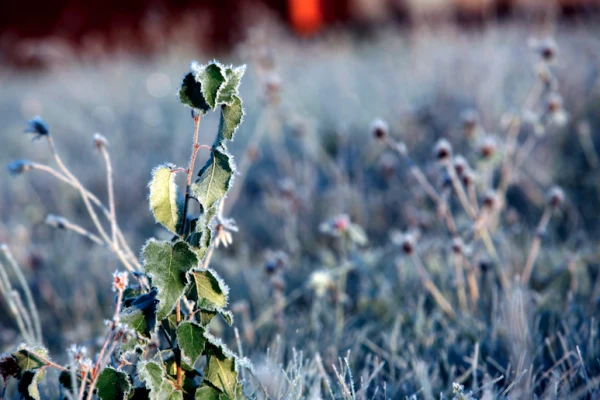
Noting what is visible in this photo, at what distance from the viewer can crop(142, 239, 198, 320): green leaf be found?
922 millimetres

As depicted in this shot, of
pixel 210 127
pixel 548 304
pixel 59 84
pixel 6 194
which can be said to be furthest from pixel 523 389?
pixel 59 84

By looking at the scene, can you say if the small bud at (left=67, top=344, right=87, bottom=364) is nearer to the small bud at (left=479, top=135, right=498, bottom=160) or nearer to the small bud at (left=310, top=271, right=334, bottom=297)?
the small bud at (left=310, top=271, right=334, bottom=297)

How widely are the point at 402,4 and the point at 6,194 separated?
679 cm

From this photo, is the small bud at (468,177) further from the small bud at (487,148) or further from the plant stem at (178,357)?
the plant stem at (178,357)

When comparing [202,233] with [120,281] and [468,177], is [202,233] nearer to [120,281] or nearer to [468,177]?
[120,281]

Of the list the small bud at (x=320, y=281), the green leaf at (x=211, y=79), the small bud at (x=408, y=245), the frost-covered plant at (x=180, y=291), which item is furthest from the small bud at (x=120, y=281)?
the small bud at (x=408, y=245)

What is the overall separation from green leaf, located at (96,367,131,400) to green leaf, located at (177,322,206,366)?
0.12m

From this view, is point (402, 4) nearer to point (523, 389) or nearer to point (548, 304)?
point (548, 304)

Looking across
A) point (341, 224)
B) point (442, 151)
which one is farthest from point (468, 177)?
point (341, 224)

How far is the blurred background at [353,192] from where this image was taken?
62.3 inches

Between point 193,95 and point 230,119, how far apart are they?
8 centimetres

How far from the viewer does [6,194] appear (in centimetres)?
345

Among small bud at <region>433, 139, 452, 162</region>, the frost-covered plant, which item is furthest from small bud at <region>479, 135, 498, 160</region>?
the frost-covered plant

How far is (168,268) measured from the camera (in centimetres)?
94
